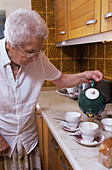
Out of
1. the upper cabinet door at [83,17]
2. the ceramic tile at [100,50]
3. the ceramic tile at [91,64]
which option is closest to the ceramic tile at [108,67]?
the ceramic tile at [100,50]

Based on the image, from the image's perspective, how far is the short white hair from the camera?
1.04 metres

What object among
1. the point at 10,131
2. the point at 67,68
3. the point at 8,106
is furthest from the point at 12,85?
the point at 67,68

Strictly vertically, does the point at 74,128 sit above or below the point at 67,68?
below

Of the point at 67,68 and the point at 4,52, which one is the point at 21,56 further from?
the point at 67,68

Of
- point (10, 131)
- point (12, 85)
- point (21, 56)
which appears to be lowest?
point (10, 131)

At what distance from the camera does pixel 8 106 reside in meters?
1.25

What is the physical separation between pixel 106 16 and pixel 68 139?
741 mm

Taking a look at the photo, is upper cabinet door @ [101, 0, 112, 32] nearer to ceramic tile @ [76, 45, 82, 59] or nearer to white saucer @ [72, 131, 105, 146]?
white saucer @ [72, 131, 105, 146]

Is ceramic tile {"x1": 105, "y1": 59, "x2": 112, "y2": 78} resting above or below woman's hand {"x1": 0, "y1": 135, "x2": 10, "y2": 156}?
above

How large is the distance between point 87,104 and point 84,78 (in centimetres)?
36

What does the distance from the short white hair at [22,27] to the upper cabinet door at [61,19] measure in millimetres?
905

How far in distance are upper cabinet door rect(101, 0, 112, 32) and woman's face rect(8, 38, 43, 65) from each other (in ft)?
1.34

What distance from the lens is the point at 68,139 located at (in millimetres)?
1097

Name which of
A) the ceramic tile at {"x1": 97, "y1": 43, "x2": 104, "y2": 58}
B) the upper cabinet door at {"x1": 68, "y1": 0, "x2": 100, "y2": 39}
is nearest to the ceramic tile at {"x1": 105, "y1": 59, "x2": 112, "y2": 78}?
the ceramic tile at {"x1": 97, "y1": 43, "x2": 104, "y2": 58}
